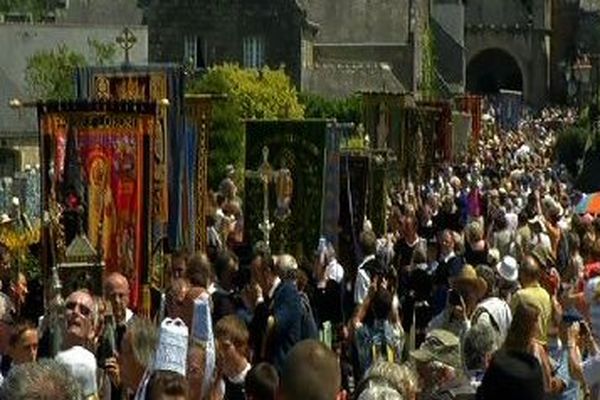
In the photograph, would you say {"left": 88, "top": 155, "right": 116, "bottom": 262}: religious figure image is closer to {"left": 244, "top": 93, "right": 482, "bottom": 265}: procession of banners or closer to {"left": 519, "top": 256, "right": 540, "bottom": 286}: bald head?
{"left": 244, "top": 93, "right": 482, "bottom": 265}: procession of banners

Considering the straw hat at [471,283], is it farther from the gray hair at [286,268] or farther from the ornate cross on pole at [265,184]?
the ornate cross on pole at [265,184]

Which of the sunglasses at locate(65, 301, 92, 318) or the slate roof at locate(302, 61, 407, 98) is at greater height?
the sunglasses at locate(65, 301, 92, 318)

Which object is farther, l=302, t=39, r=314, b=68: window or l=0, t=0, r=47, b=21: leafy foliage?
l=0, t=0, r=47, b=21: leafy foliage

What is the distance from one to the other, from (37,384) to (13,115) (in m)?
44.3

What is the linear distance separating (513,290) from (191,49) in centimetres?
4180

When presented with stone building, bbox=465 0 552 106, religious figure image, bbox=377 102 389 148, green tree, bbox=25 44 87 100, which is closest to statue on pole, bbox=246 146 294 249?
religious figure image, bbox=377 102 389 148

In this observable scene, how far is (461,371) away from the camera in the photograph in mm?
10508

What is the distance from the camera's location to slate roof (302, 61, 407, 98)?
5566cm

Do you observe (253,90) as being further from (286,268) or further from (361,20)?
(286,268)

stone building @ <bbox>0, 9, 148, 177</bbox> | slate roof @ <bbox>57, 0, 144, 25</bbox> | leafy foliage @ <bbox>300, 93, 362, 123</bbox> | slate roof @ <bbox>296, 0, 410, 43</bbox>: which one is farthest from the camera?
slate roof @ <bbox>296, 0, 410, 43</bbox>

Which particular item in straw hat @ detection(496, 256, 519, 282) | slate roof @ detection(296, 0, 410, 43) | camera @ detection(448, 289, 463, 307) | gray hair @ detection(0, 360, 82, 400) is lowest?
straw hat @ detection(496, 256, 519, 282)

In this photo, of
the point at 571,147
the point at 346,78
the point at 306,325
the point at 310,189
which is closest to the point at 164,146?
the point at 310,189

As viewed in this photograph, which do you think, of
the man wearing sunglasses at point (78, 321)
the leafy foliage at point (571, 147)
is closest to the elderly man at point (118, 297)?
the man wearing sunglasses at point (78, 321)

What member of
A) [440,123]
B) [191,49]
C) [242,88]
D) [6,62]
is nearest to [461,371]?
[440,123]
